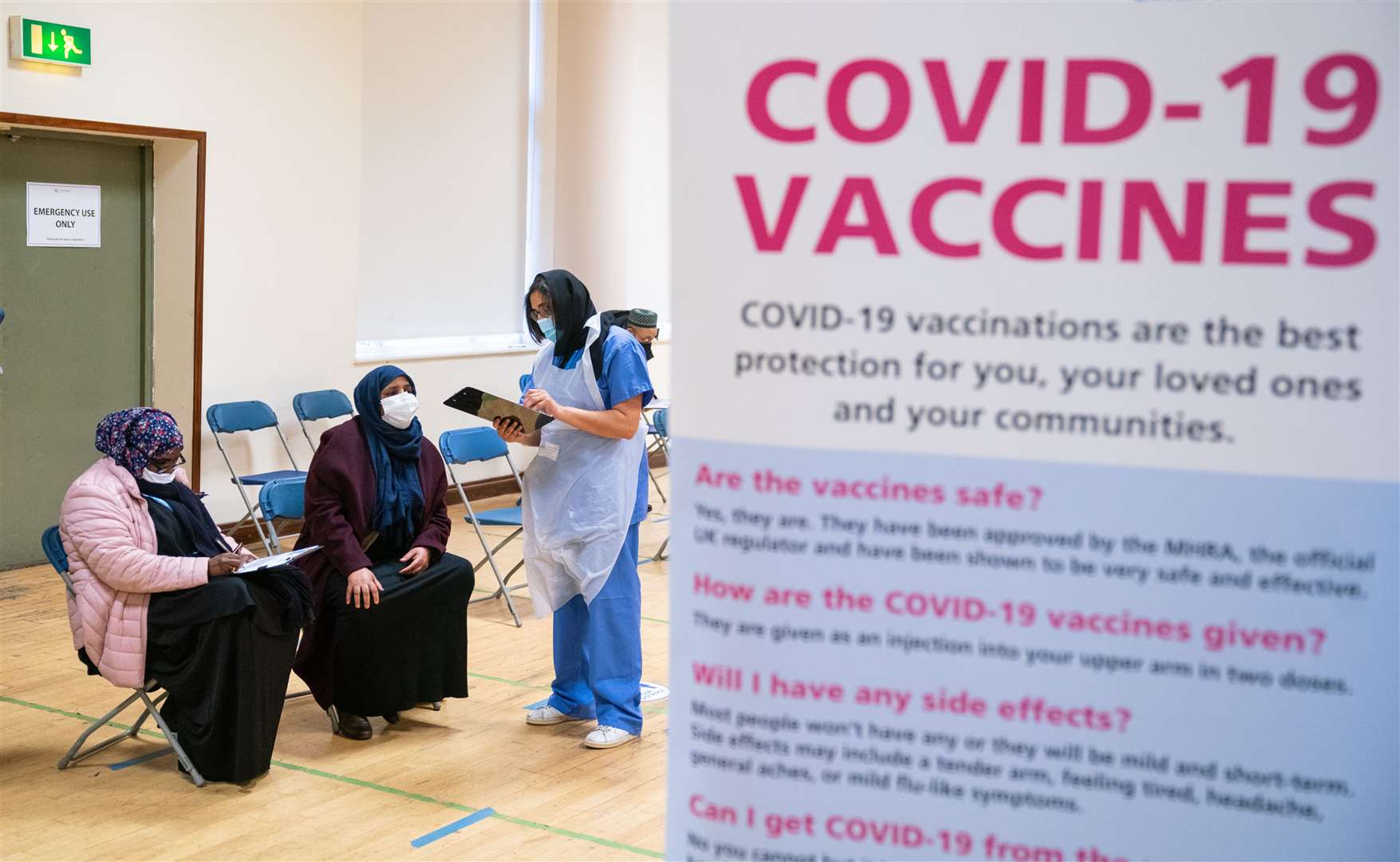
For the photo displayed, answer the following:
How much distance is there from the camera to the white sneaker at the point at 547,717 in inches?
185

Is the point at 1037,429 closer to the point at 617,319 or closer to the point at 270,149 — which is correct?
the point at 617,319

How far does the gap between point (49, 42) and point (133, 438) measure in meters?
3.04

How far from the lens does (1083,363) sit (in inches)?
57.8

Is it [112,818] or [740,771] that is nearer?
[740,771]

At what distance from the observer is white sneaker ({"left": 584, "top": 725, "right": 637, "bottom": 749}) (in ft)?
14.6

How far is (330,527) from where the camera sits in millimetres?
4305

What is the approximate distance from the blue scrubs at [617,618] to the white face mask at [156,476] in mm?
1239

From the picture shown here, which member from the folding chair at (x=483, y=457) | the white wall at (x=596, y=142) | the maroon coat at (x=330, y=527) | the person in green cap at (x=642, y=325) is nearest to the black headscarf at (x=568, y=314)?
the maroon coat at (x=330, y=527)

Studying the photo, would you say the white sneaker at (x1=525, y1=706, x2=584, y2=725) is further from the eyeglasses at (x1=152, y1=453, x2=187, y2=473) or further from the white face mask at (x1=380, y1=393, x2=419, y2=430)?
the eyeglasses at (x1=152, y1=453, x2=187, y2=473)

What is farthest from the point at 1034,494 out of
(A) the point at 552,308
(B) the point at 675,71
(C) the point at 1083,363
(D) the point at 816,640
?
(A) the point at 552,308

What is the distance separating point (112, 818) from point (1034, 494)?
125 inches

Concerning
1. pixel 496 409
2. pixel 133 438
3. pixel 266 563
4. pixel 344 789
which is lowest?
pixel 344 789

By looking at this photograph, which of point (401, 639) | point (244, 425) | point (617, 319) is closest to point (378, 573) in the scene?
point (401, 639)

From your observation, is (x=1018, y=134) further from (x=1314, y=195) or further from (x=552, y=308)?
(x=552, y=308)
